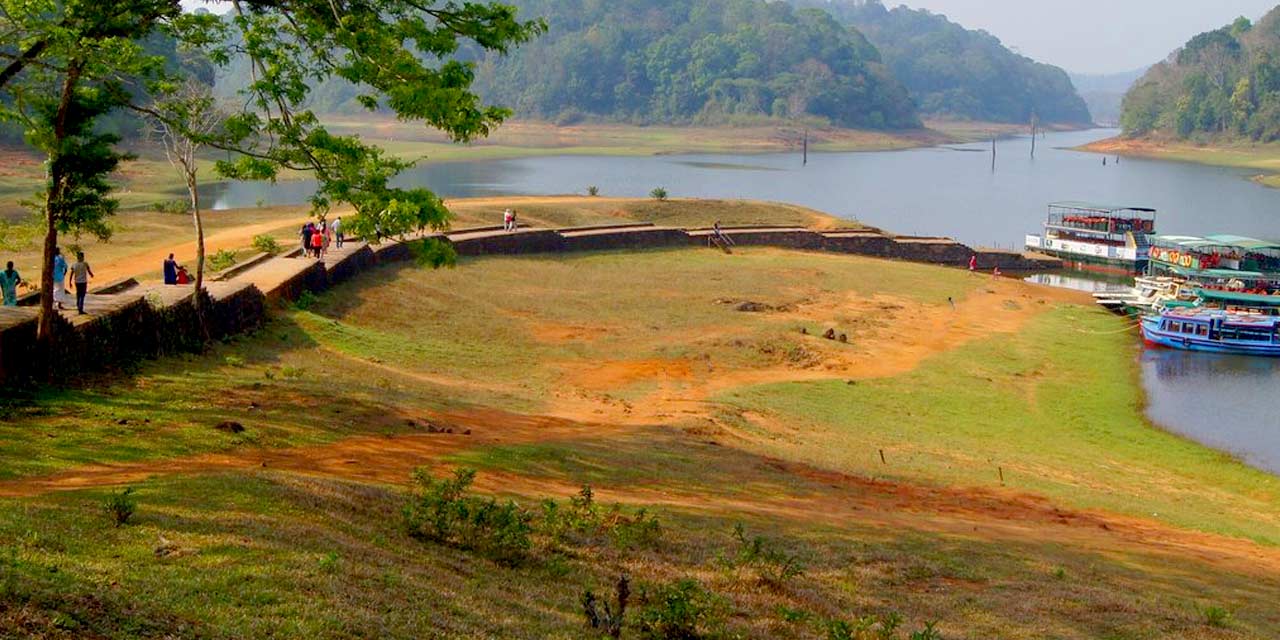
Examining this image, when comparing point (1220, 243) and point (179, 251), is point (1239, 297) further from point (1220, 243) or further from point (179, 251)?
point (179, 251)

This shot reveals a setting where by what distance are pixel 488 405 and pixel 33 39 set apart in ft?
31.2

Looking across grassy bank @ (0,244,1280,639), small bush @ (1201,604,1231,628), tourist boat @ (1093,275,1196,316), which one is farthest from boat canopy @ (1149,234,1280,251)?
small bush @ (1201,604,1231,628)

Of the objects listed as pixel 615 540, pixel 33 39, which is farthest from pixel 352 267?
pixel 615 540

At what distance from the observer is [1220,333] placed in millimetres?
38688

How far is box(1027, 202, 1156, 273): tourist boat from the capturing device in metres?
57.6

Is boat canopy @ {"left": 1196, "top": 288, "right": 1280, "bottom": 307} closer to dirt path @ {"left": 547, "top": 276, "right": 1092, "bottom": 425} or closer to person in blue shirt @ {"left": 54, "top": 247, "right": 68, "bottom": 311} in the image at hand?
dirt path @ {"left": 547, "top": 276, "right": 1092, "bottom": 425}

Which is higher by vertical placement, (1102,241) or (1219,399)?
(1102,241)

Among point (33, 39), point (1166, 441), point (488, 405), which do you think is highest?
point (33, 39)

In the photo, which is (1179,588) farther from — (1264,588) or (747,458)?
(747,458)

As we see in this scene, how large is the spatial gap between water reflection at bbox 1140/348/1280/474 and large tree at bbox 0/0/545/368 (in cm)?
1878

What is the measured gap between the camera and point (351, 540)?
33.3 ft

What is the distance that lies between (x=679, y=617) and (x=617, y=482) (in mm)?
6680

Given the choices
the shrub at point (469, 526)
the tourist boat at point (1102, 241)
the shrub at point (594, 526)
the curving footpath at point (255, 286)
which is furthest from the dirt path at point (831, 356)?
the tourist boat at point (1102, 241)

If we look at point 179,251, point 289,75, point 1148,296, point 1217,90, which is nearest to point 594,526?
point 289,75
